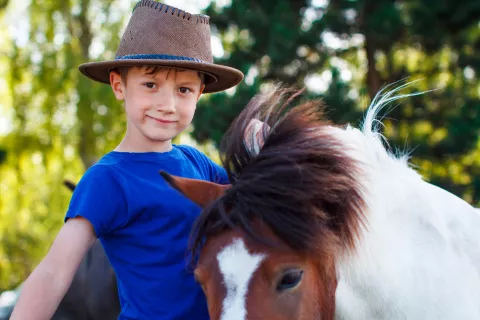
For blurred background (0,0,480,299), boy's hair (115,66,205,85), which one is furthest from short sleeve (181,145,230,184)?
blurred background (0,0,480,299)

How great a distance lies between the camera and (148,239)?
218 cm

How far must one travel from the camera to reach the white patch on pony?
67.2 inches

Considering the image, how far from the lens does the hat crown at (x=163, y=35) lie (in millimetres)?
2213

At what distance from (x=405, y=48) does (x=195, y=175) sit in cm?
778

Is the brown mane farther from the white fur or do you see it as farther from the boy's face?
the boy's face

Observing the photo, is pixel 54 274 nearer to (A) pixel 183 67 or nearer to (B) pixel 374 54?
(A) pixel 183 67

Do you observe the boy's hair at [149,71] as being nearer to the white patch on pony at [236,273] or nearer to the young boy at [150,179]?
the young boy at [150,179]

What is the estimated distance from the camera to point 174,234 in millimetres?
2207

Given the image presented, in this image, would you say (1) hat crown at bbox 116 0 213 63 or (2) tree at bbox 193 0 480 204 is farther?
(2) tree at bbox 193 0 480 204

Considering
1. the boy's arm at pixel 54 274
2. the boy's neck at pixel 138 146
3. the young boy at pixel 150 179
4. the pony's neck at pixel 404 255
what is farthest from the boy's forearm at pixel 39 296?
the pony's neck at pixel 404 255

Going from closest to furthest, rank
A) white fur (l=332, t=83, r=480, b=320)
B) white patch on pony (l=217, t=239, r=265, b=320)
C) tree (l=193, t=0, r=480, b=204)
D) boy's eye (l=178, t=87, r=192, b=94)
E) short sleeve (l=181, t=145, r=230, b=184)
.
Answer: white patch on pony (l=217, t=239, r=265, b=320), white fur (l=332, t=83, r=480, b=320), boy's eye (l=178, t=87, r=192, b=94), short sleeve (l=181, t=145, r=230, b=184), tree (l=193, t=0, r=480, b=204)

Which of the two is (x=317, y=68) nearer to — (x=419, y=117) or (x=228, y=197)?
(x=419, y=117)

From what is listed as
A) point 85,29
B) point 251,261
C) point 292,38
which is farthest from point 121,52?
point 85,29

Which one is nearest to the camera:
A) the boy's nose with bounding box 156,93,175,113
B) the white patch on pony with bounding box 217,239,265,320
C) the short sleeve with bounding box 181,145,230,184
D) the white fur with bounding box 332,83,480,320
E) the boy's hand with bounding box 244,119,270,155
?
the white patch on pony with bounding box 217,239,265,320
